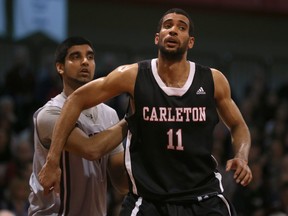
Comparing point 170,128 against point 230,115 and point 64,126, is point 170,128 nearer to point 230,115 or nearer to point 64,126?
point 230,115

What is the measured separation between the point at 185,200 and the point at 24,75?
23.6 feet

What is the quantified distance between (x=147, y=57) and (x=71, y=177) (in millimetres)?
8099

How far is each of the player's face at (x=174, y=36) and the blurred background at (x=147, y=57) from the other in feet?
13.7

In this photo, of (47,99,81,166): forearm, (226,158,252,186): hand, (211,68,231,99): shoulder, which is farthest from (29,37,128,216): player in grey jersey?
(226,158,252,186): hand

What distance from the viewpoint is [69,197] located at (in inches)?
221

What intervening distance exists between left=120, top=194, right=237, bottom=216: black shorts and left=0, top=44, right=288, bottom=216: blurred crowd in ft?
12.5

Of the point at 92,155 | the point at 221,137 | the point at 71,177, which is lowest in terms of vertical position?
the point at 221,137

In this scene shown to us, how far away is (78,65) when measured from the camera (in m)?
5.69

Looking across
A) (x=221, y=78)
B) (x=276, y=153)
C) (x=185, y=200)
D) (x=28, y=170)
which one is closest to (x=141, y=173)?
(x=185, y=200)

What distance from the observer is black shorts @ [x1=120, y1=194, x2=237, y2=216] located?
4.86 m

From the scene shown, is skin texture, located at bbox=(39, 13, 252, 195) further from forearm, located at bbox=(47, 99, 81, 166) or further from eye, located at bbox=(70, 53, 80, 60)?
eye, located at bbox=(70, 53, 80, 60)

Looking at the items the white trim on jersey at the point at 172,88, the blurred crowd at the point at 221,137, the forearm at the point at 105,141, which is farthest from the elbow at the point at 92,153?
the blurred crowd at the point at 221,137

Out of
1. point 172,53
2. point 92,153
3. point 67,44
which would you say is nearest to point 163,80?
point 172,53

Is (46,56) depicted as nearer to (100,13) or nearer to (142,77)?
(100,13)
